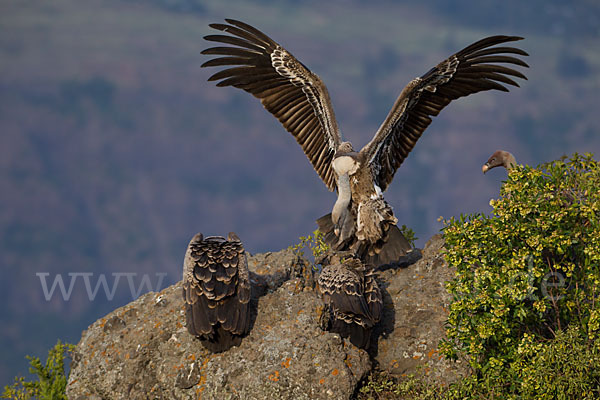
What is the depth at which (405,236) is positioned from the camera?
11.3m

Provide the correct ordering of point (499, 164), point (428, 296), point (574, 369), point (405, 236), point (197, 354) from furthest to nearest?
point (499, 164), point (405, 236), point (428, 296), point (197, 354), point (574, 369)

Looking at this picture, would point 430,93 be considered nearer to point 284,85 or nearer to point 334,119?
point 334,119

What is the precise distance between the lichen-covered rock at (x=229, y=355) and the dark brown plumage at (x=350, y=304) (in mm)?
171

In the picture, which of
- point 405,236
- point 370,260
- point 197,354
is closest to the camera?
point 197,354

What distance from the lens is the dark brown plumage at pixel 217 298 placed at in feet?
26.3

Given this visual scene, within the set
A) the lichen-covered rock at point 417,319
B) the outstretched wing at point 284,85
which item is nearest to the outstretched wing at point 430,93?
the outstretched wing at point 284,85

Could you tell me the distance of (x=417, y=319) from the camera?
30.0 feet

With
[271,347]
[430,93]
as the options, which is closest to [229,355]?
[271,347]

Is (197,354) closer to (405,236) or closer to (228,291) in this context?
(228,291)

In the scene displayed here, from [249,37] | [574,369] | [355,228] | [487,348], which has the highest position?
[249,37]

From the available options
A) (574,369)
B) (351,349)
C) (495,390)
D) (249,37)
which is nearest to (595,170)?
(574,369)

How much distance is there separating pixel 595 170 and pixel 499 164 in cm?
457

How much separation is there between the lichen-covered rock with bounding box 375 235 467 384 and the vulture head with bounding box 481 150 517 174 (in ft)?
8.62

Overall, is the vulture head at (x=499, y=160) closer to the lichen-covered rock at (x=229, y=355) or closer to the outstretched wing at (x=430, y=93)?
the outstretched wing at (x=430, y=93)
